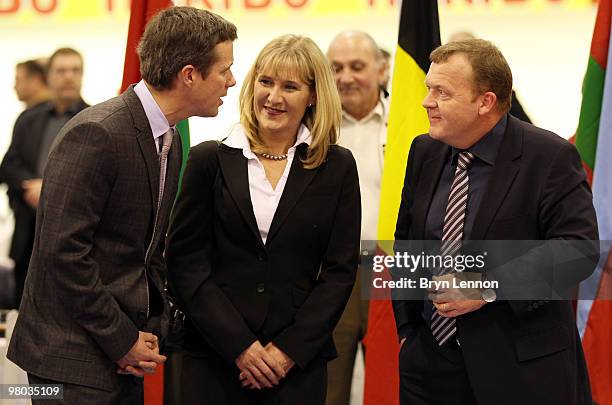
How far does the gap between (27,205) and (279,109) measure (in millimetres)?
2417

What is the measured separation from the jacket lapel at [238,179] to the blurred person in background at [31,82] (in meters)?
2.82

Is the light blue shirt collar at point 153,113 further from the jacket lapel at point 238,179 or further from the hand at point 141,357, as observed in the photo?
the hand at point 141,357

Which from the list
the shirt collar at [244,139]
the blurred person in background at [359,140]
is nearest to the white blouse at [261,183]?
the shirt collar at [244,139]

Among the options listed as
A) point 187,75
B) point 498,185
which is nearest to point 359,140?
point 498,185

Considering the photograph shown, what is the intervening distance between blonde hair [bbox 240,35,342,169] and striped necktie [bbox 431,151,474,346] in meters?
0.40

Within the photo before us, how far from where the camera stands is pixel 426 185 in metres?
2.56

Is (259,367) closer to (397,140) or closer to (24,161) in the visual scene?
(397,140)

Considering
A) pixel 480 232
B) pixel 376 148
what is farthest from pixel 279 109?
pixel 376 148

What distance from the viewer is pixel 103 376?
221cm

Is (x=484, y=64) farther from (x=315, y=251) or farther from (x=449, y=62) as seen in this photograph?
(x=315, y=251)

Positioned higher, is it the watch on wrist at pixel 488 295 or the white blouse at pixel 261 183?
the white blouse at pixel 261 183

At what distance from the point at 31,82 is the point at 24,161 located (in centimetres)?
80

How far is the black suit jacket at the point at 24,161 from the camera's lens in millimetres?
4602

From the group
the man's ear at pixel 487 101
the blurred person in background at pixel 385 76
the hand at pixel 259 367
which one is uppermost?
the blurred person in background at pixel 385 76
